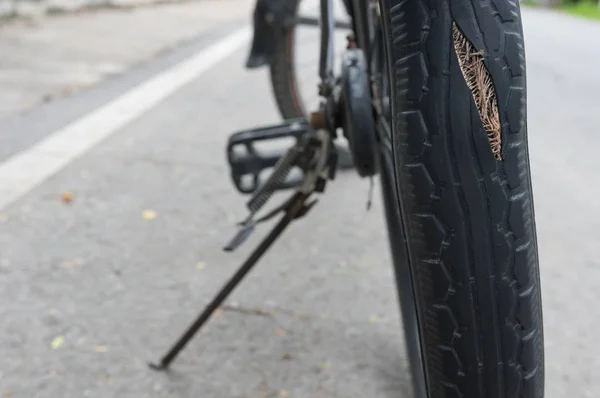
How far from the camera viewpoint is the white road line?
2.75 meters

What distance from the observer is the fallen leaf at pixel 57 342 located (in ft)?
5.52

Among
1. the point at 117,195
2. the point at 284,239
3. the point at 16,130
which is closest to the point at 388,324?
the point at 284,239

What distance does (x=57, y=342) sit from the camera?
5.58 ft

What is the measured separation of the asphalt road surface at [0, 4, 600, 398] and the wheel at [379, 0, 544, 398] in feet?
2.23

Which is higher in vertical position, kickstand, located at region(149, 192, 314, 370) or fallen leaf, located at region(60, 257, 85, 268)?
kickstand, located at region(149, 192, 314, 370)

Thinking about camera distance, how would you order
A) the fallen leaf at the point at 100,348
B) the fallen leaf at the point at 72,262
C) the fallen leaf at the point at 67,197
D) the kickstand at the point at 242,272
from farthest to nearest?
the fallen leaf at the point at 67,197
the fallen leaf at the point at 72,262
the fallen leaf at the point at 100,348
the kickstand at the point at 242,272

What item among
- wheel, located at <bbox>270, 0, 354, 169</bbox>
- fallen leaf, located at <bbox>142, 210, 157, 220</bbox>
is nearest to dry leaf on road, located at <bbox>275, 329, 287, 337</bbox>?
fallen leaf, located at <bbox>142, 210, 157, 220</bbox>

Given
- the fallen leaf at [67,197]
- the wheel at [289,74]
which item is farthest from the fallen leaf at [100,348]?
the wheel at [289,74]

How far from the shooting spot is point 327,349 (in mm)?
1702

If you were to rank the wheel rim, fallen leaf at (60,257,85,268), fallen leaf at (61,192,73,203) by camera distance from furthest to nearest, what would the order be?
fallen leaf at (61,192,73,203) → fallen leaf at (60,257,85,268) → the wheel rim


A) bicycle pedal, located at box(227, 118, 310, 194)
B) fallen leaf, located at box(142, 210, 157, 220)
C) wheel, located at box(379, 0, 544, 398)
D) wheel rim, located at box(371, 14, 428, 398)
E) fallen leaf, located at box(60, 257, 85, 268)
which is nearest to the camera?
wheel, located at box(379, 0, 544, 398)

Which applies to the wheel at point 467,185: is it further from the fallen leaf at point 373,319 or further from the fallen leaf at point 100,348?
the fallen leaf at point 100,348

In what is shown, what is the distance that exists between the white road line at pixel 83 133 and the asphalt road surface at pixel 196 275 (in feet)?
0.05

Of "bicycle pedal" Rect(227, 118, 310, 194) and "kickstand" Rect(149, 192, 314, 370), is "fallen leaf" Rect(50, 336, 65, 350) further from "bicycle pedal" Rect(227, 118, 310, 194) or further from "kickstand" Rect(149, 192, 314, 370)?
"bicycle pedal" Rect(227, 118, 310, 194)
